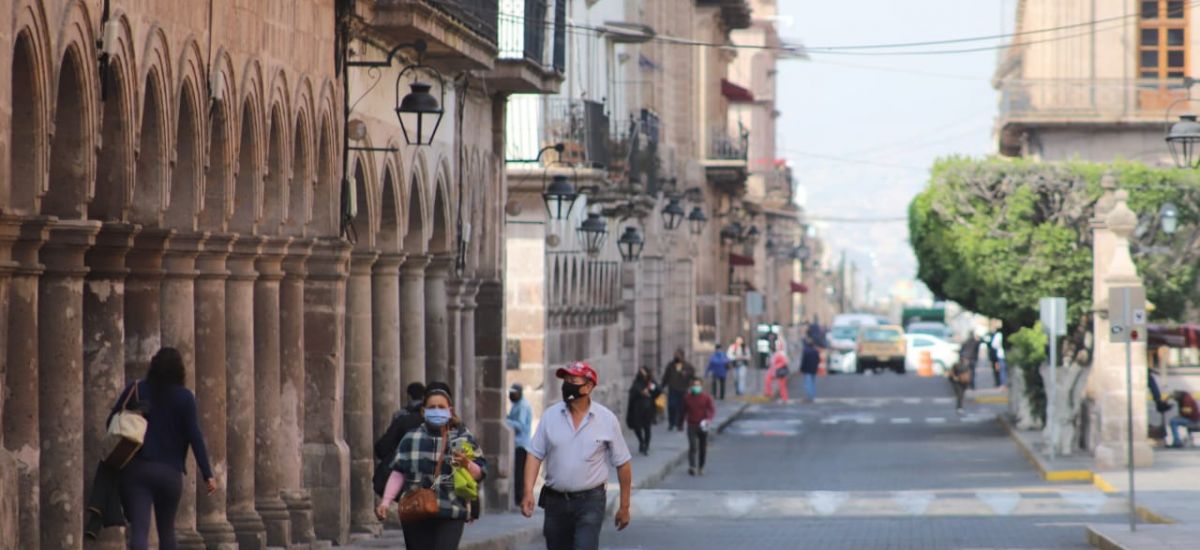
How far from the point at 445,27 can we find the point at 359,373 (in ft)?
10.5

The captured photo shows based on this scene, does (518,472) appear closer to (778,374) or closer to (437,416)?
(437,416)

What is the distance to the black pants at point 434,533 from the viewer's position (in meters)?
14.8

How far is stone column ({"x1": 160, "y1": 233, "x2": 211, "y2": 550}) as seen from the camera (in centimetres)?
1808

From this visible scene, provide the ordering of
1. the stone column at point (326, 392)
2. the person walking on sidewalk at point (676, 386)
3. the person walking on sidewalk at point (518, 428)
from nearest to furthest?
1. the stone column at point (326, 392)
2. the person walking on sidewalk at point (518, 428)
3. the person walking on sidewalk at point (676, 386)

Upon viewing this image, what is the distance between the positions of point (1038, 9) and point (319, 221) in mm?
43241

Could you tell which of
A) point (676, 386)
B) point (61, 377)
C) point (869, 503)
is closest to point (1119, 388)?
point (869, 503)

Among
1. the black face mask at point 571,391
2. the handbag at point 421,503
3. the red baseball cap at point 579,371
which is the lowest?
the handbag at point 421,503

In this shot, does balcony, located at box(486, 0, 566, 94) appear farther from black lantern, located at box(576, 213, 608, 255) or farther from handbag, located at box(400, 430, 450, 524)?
handbag, located at box(400, 430, 450, 524)

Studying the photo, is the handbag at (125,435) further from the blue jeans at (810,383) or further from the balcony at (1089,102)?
the blue jeans at (810,383)

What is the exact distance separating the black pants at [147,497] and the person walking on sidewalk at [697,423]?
2298cm

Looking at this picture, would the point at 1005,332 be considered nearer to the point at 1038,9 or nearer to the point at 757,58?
the point at 1038,9

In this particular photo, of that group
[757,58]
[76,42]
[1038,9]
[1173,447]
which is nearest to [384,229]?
[76,42]

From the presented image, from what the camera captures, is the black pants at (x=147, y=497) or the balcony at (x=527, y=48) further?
the balcony at (x=527, y=48)

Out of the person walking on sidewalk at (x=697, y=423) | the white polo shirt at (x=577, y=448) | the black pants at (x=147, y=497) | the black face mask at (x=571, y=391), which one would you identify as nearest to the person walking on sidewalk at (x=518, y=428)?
the person walking on sidewalk at (x=697, y=423)
